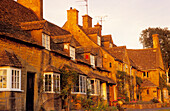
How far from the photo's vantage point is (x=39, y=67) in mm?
21219

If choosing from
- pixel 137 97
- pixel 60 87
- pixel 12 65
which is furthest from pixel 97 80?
pixel 137 97

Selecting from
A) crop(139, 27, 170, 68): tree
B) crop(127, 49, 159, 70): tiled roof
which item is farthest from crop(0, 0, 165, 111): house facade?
crop(139, 27, 170, 68): tree

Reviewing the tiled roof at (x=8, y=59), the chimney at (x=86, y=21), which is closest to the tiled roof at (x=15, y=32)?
the tiled roof at (x=8, y=59)

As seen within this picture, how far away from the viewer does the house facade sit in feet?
57.0

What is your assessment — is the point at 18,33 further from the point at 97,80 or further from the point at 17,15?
the point at 97,80

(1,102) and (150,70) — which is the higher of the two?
(150,70)

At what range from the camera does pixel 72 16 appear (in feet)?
127

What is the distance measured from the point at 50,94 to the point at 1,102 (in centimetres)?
603

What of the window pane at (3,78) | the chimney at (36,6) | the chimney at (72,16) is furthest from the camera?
the chimney at (72,16)

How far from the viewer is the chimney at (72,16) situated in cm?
3822

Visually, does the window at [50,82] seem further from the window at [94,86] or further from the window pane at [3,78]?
the window at [94,86]

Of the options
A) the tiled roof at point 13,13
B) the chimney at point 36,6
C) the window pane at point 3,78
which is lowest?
the window pane at point 3,78

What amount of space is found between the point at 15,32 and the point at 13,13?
3.54 meters

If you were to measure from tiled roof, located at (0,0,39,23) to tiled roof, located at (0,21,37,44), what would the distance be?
72cm
